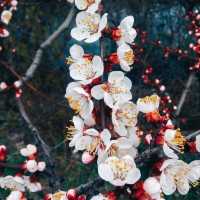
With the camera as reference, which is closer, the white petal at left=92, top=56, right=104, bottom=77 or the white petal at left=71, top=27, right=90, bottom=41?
the white petal at left=92, top=56, right=104, bottom=77

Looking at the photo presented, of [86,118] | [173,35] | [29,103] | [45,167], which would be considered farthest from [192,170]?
[173,35]

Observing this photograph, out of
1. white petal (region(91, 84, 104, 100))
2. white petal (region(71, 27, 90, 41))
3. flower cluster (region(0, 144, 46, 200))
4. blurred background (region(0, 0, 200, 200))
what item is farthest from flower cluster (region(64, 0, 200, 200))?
blurred background (region(0, 0, 200, 200))

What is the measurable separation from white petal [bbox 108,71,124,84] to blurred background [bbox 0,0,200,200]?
342 cm

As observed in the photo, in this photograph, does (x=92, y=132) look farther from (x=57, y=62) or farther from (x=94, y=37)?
(x=57, y=62)

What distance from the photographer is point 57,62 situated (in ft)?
20.0

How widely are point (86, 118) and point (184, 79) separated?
4424 mm

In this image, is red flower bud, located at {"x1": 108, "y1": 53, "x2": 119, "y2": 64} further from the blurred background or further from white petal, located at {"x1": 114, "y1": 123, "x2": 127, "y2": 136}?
the blurred background

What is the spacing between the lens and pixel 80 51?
5.47 feet

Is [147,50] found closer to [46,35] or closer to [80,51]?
[46,35]

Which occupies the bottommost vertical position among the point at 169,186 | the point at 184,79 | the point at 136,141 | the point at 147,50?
the point at 184,79

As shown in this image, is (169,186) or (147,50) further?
(147,50)

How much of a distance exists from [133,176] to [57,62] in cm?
477

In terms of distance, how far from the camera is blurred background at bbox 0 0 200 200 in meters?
5.22

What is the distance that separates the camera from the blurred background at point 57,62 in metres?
5.22
